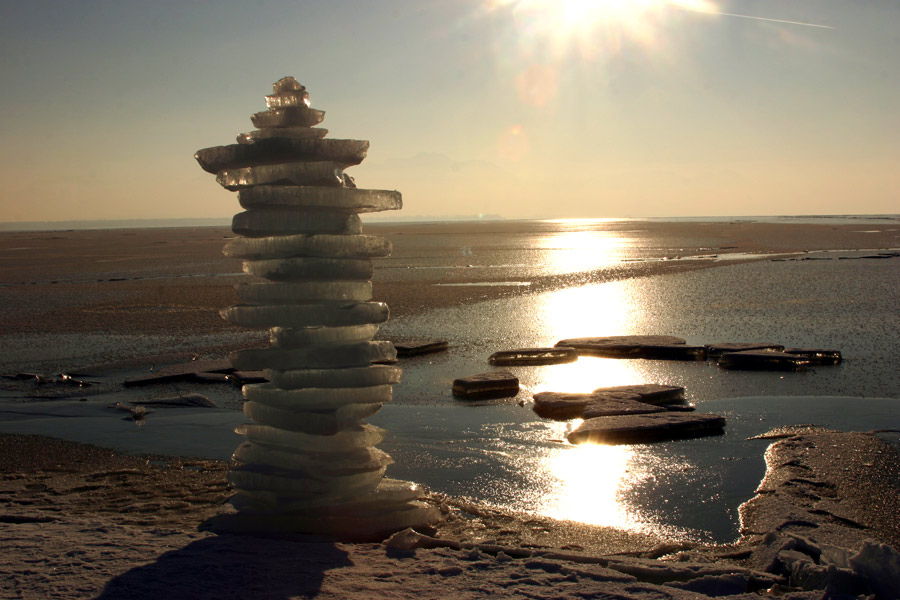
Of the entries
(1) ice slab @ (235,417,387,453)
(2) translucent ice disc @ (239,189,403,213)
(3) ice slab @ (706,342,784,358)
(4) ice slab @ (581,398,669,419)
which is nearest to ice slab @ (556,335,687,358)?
(3) ice slab @ (706,342,784,358)

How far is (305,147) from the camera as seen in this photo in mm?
6156

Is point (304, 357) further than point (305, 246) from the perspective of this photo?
No

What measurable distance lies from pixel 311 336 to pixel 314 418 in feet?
1.98

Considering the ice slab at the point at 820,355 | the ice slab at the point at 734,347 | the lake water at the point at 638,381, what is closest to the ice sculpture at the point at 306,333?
the lake water at the point at 638,381

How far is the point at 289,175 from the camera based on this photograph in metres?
6.18

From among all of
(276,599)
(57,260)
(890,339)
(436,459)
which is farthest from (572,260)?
(276,599)

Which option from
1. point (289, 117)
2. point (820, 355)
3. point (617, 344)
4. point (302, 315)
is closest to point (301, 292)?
point (302, 315)

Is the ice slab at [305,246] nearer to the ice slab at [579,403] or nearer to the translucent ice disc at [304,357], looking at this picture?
the translucent ice disc at [304,357]

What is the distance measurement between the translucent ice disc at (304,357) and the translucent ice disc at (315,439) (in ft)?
1.63

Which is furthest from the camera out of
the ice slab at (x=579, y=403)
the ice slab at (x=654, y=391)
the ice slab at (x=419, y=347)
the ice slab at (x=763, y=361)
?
the ice slab at (x=419, y=347)

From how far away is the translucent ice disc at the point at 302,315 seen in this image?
6.08 metres

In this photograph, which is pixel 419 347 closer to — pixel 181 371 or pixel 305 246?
pixel 181 371

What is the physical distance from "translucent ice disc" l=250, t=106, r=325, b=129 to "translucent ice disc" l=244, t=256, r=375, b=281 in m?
1.08

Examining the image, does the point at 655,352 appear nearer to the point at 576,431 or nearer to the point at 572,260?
the point at 576,431
